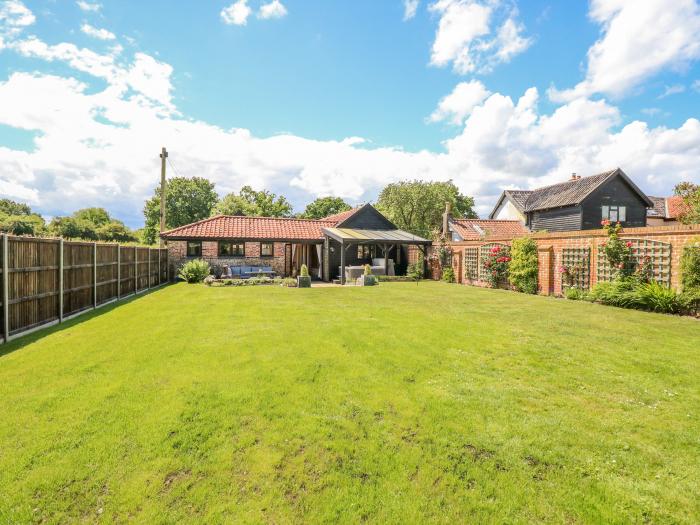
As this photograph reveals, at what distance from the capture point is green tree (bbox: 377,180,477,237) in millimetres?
44625

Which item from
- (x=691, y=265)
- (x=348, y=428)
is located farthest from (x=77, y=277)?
(x=691, y=265)

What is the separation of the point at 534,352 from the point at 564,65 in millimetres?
15336

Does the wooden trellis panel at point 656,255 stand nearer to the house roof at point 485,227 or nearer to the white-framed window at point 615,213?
the white-framed window at point 615,213

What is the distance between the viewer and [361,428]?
367cm

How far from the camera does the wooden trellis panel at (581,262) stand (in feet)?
42.8

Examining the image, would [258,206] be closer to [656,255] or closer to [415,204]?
[415,204]

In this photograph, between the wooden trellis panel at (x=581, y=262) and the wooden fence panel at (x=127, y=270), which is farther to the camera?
the wooden fence panel at (x=127, y=270)

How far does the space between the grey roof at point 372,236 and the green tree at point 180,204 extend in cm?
3880

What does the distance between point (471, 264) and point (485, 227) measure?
13.6 m

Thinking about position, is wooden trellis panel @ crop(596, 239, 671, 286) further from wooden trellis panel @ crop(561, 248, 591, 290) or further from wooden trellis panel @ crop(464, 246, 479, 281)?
wooden trellis panel @ crop(464, 246, 479, 281)

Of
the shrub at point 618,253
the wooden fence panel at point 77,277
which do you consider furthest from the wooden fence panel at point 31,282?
the shrub at point 618,253

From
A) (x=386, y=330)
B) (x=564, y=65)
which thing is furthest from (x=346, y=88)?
(x=386, y=330)

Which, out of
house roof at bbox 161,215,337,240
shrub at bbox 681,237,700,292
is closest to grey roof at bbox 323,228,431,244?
house roof at bbox 161,215,337,240

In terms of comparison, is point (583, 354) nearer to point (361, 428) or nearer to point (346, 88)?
point (361, 428)
